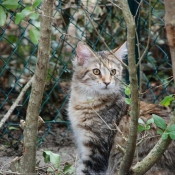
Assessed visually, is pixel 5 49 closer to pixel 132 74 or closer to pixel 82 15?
pixel 82 15

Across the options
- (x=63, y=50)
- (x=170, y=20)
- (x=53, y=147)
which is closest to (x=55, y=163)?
(x=53, y=147)

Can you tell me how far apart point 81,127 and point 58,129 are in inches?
50.4

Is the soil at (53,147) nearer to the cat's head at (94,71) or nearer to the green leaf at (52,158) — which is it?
the cat's head at (94,71)

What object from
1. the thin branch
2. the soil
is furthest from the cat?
the thin branch

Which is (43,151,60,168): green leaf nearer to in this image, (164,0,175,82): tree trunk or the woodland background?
the woodland background

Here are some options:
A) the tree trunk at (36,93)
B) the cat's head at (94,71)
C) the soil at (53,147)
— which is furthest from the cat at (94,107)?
the tree trunk at (36,93)

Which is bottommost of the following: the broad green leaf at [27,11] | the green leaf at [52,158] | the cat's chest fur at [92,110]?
the green leaf at [52,158]

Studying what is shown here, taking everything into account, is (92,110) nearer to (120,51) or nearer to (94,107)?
(94,107)

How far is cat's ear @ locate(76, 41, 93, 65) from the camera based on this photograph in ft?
14.3

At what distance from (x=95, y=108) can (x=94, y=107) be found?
0.05ft

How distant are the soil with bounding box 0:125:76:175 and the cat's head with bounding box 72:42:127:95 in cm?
72

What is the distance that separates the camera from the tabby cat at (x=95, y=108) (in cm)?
389

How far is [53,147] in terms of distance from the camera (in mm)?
4918

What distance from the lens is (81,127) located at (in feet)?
13.4
